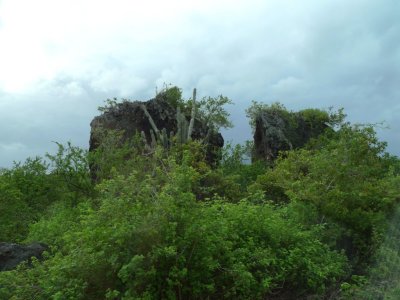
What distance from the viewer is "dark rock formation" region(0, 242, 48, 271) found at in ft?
37.2

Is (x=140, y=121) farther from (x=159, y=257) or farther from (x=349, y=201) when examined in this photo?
(x=159, y=257)

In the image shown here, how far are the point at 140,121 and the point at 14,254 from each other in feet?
94.8

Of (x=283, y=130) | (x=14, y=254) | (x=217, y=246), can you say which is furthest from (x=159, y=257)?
(x=283, y=130)

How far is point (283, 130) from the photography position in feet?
139

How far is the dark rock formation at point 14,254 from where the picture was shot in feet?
37.2

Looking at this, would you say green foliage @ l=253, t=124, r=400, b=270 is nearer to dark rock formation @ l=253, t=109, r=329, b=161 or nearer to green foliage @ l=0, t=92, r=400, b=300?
green foliage @ l=0, t=92, r=400, b=300

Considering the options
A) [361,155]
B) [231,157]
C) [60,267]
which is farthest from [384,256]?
[231,157]

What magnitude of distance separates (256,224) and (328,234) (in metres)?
3.60

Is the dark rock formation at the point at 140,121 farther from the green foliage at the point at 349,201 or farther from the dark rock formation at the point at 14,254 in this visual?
the dark rock formation at the point at 14,254

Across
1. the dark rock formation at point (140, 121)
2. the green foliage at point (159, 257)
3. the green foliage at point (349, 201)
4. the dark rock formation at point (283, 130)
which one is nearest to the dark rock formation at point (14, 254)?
the green foliage at point (159, 257)

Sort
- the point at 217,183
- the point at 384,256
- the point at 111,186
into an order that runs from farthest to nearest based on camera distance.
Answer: the point at 217,183
the point at 384,256
the point at 111,186

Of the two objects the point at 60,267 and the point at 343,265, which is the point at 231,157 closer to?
the point at 343,265

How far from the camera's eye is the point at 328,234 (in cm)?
1334

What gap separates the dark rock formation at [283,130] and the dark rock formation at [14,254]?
30.2 metres
